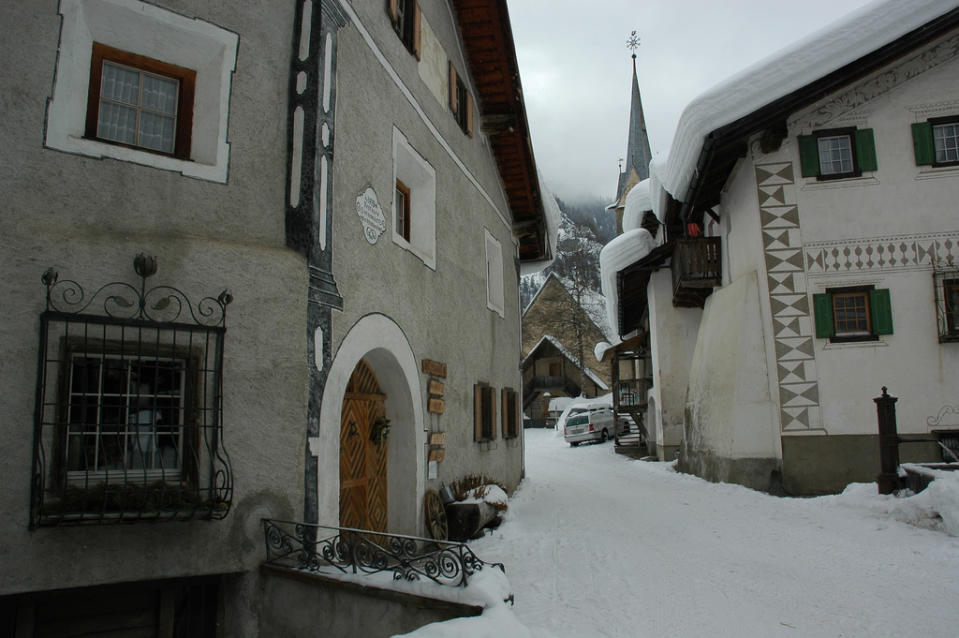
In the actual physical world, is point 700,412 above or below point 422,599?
above

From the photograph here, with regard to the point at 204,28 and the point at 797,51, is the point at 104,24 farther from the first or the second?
the point at 797,51

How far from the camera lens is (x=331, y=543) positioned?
5.78m

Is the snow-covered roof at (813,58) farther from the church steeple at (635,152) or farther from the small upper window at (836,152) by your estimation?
the church steeple at (635,152)

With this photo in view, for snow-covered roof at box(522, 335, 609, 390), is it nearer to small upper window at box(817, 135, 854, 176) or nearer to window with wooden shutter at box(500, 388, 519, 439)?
window with wooden shutter at box(500, 388, 519, 439)

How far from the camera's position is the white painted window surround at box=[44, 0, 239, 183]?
5.25m

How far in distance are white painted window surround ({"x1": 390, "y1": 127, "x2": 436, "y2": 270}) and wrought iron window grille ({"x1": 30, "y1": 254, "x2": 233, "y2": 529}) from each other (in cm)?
404

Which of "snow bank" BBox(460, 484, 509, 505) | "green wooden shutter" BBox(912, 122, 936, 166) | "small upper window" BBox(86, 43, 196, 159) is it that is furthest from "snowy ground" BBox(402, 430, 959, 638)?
"green wooden shutter" BBox(912, 122, 936, 166)

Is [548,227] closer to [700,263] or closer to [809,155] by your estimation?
[700,263]

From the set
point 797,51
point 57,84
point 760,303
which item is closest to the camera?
point 57,84

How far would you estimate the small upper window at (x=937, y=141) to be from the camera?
13.1 metres

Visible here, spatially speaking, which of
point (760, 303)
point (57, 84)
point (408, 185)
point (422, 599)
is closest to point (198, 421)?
point (422, 599)

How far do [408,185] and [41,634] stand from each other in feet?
21.5

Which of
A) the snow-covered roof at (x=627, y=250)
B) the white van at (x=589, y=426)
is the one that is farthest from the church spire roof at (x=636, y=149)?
the snow-covered roof at (x=627, y=250)

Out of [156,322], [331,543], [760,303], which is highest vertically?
[760,303]
